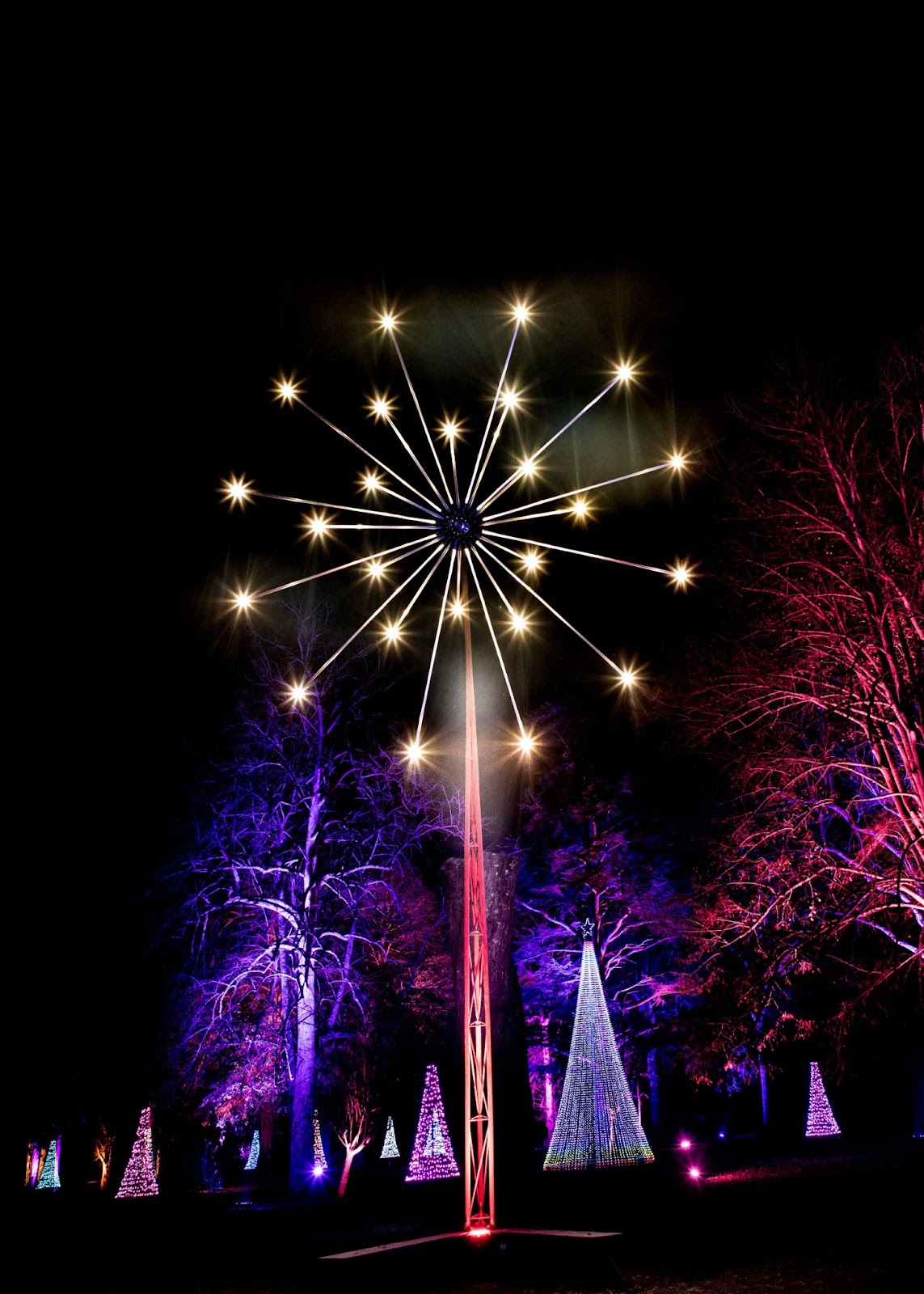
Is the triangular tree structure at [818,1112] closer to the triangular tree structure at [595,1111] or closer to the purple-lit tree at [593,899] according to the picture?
the purple-lit tree at [593,899]

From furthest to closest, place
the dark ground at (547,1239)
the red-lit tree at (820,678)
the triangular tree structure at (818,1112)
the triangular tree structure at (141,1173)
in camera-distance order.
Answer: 1. the triangular tree structure at (818,1112)
2. the triangular tree structure at (141,1173)
3. the red-lit tree at (820,678)
4. the dark ground at (547,1239)

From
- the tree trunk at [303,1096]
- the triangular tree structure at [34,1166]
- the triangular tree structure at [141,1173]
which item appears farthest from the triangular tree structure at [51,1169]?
the tree trunk at [303,1096]

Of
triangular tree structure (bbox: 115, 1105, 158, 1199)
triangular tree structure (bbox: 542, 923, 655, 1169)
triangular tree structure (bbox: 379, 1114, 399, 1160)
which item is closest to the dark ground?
triangular tree structure (bbox: 542, 923, 655, 1169)

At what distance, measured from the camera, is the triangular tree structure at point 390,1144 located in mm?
39188

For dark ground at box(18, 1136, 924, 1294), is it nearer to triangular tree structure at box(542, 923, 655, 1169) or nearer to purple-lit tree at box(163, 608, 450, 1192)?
triangular tree structure at box(542, 923, 655, 1169)

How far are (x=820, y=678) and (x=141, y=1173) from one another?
77.8 feet

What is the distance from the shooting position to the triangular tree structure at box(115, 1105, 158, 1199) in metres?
26.2

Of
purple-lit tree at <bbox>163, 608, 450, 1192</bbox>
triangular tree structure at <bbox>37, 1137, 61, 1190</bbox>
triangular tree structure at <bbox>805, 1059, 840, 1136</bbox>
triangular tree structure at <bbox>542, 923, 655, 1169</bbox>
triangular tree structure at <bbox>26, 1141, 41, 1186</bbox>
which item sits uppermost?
purple-lit tree at <bbox>163, 608, 450, 1192</bbox>

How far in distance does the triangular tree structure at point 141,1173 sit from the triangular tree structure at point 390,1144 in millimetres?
14064

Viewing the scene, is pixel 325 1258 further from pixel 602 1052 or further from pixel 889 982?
pixel 889 982

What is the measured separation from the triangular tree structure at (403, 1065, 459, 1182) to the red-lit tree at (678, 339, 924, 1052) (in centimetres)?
683

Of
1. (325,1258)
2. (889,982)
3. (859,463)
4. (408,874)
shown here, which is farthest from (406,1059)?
(859,463)

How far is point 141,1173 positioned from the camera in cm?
2662

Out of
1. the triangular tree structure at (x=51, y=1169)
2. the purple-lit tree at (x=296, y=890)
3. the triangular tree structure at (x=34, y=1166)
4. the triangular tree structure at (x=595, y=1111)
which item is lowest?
the triangular tree structure at (x=51, y=1169)
